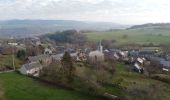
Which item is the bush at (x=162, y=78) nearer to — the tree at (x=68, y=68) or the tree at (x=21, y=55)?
the tree at (x=68, y=68)

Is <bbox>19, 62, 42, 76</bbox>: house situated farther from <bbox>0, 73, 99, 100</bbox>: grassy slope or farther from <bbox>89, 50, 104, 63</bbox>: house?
<bbox>89, 50, 104, 63</bbox>: house

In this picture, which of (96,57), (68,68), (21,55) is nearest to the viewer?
(68,68)

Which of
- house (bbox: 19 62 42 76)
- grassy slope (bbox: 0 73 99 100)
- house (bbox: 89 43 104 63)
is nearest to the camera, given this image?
grassy slope (bbox: 0 73 99 100)

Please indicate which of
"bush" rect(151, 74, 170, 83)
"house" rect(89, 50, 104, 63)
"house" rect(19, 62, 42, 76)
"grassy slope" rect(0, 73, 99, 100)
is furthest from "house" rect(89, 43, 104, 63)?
"grassy slope" rect(0, 73, 99, 100)

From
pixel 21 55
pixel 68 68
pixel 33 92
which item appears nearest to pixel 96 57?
pixel 21 55

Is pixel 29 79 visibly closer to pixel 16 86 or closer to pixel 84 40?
pixel 16 86

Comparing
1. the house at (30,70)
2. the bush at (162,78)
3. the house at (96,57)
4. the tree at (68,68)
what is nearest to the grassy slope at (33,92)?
the tree at (68,68)

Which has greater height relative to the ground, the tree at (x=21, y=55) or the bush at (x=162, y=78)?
the tree at (x=21, y=55)

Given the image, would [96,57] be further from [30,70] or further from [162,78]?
[162,78]

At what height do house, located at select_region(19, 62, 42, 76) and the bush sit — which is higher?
house, located at select_region(19, 62, 42, 76)
